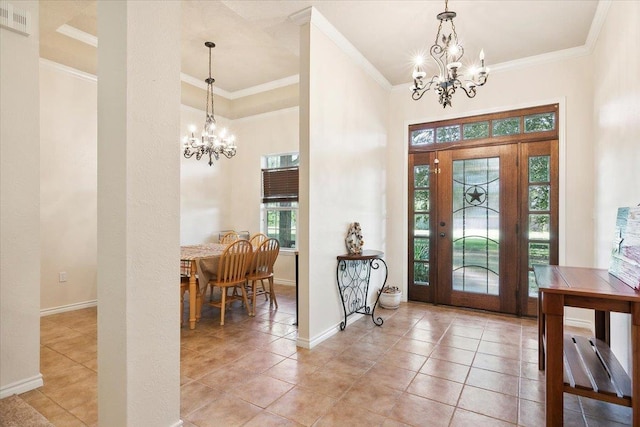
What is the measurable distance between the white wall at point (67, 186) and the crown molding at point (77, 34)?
0.54 meters

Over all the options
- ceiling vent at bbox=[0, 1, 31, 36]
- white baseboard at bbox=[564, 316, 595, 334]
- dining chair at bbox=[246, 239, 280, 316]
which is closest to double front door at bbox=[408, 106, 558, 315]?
white baseboard at bbox=[564, 316, 595, 334]

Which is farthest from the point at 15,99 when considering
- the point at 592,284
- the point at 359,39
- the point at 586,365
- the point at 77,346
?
the point at 586,365

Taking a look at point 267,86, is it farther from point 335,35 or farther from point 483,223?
point 483,223

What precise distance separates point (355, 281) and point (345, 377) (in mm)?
1478

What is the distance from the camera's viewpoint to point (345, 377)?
A: 7.93 feet

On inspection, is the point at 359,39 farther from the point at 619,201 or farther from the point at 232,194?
the point at 232,194

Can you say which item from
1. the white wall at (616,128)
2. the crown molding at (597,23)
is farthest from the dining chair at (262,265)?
the crown molding at (597,23)

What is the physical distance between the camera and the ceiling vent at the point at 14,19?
2104 millimetres

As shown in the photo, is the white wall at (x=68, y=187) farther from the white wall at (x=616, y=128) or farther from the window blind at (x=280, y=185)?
the white wall at (x=616, y=128)

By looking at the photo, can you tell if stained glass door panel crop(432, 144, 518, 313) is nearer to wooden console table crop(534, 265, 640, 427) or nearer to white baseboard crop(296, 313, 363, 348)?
white baseboard crop(296, 313, 363, 348)

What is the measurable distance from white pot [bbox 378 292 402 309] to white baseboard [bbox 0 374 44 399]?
134 inches

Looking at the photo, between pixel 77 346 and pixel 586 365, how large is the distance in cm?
403

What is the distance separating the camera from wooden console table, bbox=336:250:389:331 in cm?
346

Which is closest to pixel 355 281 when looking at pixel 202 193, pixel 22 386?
pixel 22 386
